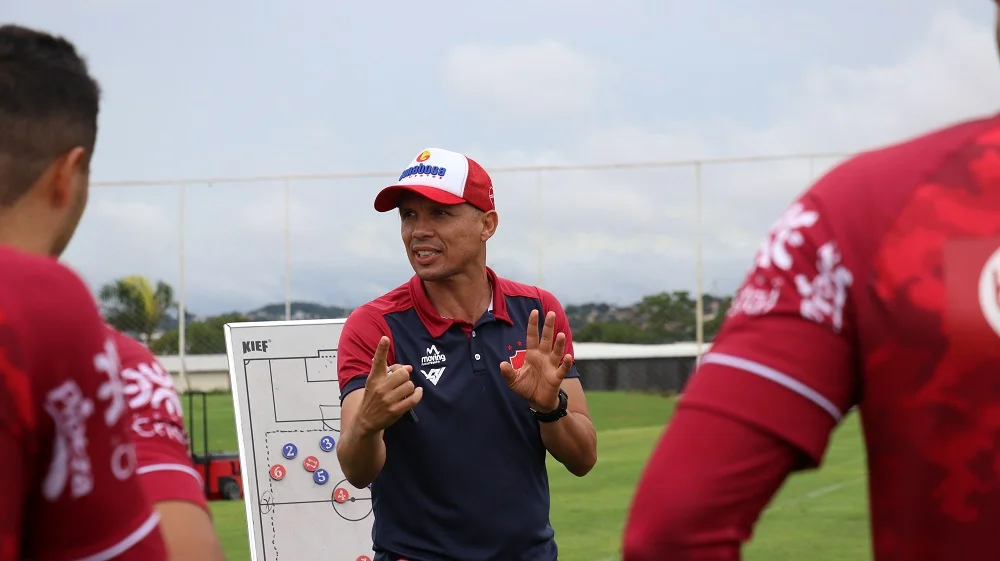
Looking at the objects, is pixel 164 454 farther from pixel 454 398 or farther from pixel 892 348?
pixel 454 398

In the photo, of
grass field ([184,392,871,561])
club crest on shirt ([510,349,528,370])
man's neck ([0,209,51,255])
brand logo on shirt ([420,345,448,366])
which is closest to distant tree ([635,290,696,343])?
grass field ([184,392,871,561])

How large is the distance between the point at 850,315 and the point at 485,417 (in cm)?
229

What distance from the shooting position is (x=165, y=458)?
1818 millimetres

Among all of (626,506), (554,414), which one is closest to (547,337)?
(554,414)

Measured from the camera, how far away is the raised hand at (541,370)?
3.40 meters

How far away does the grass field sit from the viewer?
9484 millimetres

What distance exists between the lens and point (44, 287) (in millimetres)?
1346

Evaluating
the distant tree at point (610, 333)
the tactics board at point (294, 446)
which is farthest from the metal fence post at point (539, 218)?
the tactics board at point (294, 446)

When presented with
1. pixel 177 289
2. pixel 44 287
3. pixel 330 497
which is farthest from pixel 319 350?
pixel 177 289

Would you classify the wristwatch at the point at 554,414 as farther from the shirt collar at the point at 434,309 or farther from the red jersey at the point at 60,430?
the red jersey at the point at 60,430

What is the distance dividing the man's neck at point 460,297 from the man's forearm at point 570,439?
1.46 ft

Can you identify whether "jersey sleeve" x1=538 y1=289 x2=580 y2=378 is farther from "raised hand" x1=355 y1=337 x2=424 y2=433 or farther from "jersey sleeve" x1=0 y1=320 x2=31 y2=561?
"jersey sleeve" x1=0 y1=320 x2=31 y2=561

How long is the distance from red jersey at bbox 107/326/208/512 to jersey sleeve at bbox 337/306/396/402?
1.72m

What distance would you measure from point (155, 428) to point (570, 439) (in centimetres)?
192
